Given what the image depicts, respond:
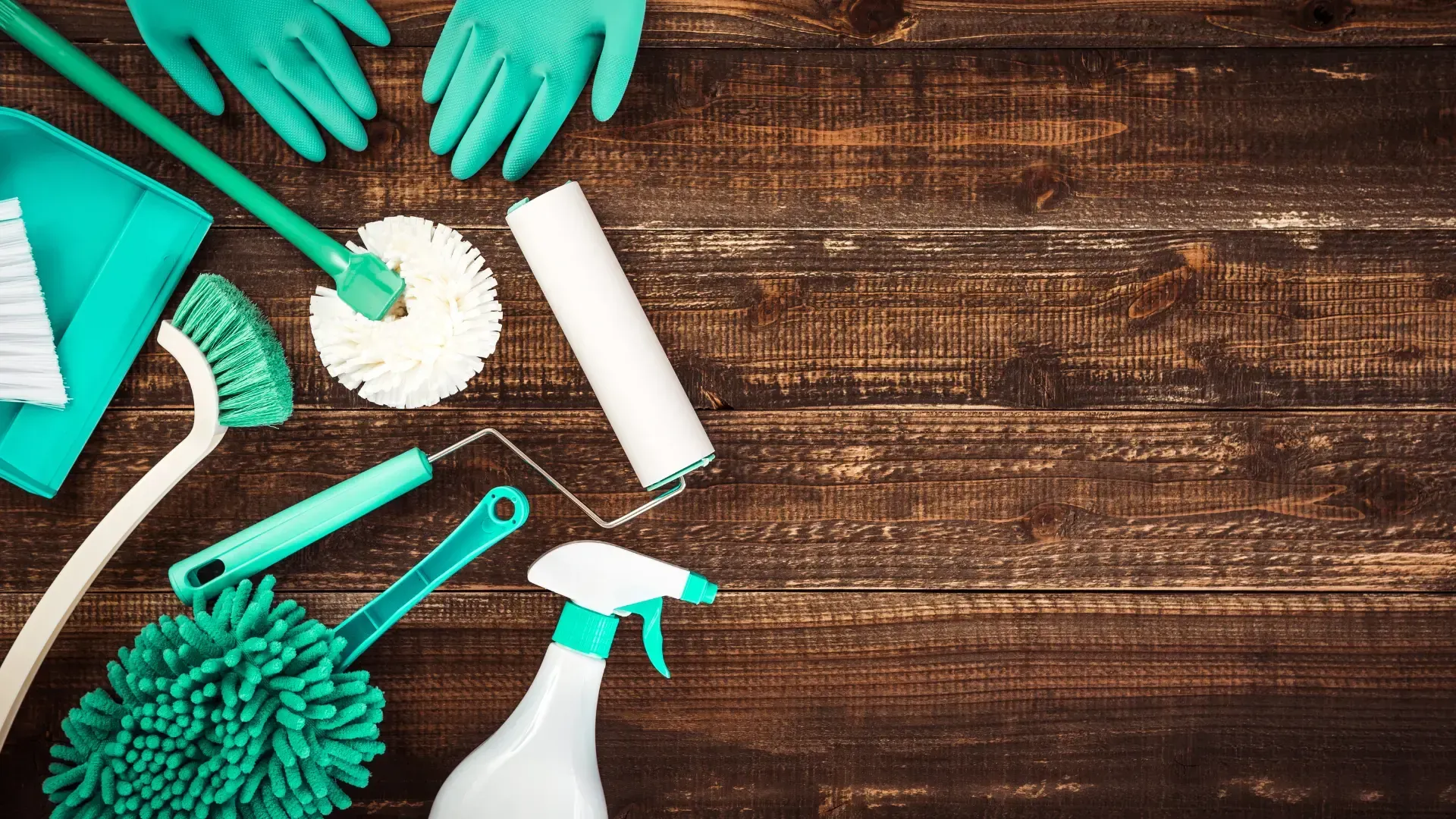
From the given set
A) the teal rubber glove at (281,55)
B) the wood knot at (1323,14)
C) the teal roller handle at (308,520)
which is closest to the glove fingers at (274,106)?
the teal rubber glove at (281,55)

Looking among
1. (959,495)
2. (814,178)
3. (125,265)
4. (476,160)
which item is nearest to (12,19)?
(125,265)

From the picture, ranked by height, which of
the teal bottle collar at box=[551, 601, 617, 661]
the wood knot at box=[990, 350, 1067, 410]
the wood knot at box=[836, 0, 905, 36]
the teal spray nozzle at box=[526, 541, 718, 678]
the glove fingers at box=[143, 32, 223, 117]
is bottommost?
the teal bottle collar at box=[551, 601, 617, 661]

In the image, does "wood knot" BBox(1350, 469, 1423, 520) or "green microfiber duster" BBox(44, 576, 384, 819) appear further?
"wood knot" BBox(1350, 469, 1423, 520)

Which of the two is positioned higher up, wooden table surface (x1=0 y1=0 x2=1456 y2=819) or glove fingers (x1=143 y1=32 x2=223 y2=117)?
glove fingers (x1=143 y1=32 x2=223 y2=117)

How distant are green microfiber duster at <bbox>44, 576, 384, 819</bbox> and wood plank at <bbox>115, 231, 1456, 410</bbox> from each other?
0.16 m

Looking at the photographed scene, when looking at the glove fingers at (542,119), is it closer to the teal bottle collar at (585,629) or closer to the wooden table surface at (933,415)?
the wooden table surface at (933,415)

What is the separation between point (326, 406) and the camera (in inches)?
23.7

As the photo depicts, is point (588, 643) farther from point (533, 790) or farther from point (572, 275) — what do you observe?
point (572, 275)

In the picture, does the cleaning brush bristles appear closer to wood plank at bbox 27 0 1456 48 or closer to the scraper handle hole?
the scraper handle hole

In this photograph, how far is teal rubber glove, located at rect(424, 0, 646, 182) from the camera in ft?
1.88

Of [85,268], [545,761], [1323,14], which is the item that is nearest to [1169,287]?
[1323,14]

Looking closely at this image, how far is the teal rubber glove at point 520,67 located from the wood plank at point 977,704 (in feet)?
1.03

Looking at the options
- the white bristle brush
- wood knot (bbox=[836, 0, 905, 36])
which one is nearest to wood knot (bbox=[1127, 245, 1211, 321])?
wood knot (bbox=[836, 0, 905, 36])

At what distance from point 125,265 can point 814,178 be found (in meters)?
0.47
